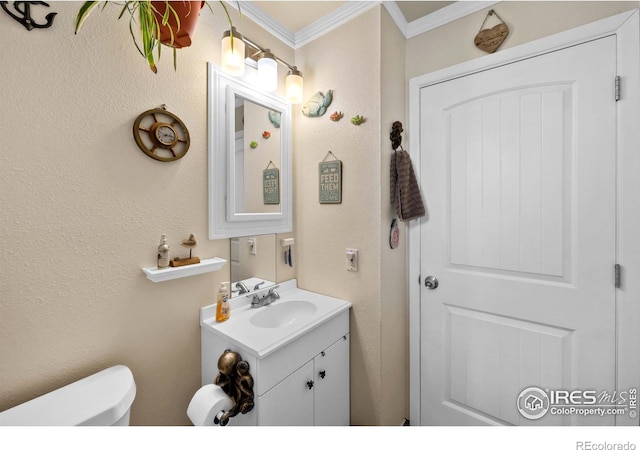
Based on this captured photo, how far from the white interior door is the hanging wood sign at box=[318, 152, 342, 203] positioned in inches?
19.3

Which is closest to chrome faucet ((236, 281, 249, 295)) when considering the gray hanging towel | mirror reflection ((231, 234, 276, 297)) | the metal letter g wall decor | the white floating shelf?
mirror reflection ((231, 234, 276, 297))

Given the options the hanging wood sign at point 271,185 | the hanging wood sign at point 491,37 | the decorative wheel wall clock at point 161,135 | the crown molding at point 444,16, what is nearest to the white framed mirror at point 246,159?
the hanging wood sign at point 271,185

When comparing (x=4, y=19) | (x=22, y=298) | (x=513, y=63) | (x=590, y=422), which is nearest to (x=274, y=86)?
(x=4, y=19)

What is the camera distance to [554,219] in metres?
1.18

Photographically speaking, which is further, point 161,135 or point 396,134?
point 396,134

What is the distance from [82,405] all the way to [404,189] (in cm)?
153

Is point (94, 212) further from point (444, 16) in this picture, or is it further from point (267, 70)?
point (444, 16)

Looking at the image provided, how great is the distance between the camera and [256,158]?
148cm

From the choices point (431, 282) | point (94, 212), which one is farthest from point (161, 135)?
point (431, 282)

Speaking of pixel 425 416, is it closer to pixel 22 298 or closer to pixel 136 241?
pixel 136 241

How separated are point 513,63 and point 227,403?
1950 millimetres

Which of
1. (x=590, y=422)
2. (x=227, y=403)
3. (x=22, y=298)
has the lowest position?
(x=590, y=422)

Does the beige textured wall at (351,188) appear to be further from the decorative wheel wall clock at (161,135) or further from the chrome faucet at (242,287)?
the decorative wheel wall clock at (161,135)
